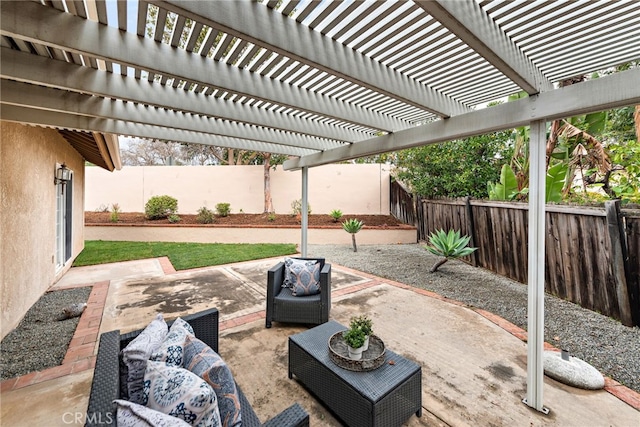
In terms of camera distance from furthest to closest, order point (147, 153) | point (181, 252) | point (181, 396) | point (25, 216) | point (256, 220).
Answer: point (147, 153)
point (256, 220)
point (181, 252)
point (25, 216)
point (181, 396)

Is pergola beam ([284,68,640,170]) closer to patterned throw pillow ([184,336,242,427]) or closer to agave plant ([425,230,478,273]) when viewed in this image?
agave plant ([425,230,478,273])

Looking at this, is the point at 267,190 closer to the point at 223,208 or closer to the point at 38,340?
the point at 223,208

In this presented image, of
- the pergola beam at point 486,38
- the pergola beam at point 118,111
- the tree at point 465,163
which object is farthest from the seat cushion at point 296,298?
the tree at point 465,163

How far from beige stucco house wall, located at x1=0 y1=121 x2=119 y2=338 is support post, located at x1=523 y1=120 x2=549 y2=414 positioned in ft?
19.9

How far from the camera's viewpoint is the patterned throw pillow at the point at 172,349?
5.56 ft

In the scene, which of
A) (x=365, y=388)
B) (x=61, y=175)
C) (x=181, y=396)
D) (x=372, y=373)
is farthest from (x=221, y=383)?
(x=61, y=175)

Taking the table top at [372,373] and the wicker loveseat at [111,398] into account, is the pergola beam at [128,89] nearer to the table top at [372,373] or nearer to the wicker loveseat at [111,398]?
the wicker loveseat at [111,398]

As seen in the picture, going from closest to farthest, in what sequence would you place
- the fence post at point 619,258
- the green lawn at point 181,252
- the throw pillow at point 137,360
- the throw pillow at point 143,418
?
the throw pillow at point 143,418 → the throw pillow at point 137,360 → the fence post at point 619,258 → the green lawn at point 181,252

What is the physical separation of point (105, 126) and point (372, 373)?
4790mm

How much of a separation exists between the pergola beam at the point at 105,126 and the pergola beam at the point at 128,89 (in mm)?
1507

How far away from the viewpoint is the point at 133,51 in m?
2.04

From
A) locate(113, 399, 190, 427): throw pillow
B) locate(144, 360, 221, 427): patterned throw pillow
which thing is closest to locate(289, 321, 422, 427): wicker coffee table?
locate(144, 360, 221, 427): patterned throw pillow

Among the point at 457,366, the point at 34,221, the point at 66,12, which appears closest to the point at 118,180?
the point at 34,221

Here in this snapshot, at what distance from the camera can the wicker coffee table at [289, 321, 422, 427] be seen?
2020 mm
